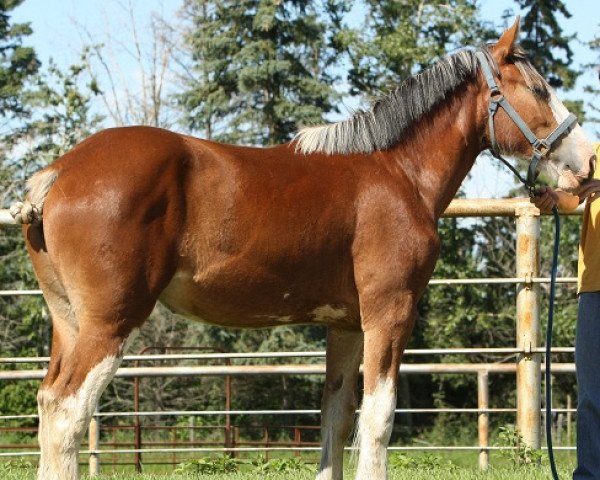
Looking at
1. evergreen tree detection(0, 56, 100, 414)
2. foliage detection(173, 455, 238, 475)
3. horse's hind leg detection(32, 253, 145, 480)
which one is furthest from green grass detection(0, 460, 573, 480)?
evergreen tree detection(0, 56, 100, 414)

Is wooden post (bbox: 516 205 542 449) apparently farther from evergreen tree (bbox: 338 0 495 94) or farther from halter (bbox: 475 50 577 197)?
evergreen tree (bbox: 338 0 495 94)

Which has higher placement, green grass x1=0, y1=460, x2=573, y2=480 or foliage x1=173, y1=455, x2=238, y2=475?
green grass x1=0, y1=460, x2=573, y2=480

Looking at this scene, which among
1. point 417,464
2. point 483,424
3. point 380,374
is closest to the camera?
point 380,374

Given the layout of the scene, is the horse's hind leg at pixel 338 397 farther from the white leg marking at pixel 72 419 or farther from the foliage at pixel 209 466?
the foliage at pixel 209 466

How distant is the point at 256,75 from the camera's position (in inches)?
887

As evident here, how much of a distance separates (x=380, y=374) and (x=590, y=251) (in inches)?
44.3

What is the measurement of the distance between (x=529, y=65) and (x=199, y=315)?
2.11 metres

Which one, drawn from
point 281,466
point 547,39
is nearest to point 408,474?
point 281,466

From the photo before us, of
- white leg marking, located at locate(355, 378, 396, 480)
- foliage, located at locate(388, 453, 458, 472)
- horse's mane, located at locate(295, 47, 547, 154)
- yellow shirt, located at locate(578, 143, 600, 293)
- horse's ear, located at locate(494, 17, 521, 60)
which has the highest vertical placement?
horse's ear, located at locate(494, 17, 521, 60)

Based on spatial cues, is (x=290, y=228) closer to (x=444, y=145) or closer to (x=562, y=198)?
(x=444, y=145)

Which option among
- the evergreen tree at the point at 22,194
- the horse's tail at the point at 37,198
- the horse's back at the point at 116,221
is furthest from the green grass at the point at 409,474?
the evergreen tree at the point at 22,194

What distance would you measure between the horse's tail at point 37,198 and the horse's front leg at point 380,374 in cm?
155

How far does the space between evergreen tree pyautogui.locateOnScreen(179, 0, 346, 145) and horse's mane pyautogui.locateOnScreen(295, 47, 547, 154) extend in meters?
17.3

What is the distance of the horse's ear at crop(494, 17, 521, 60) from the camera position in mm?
4637
